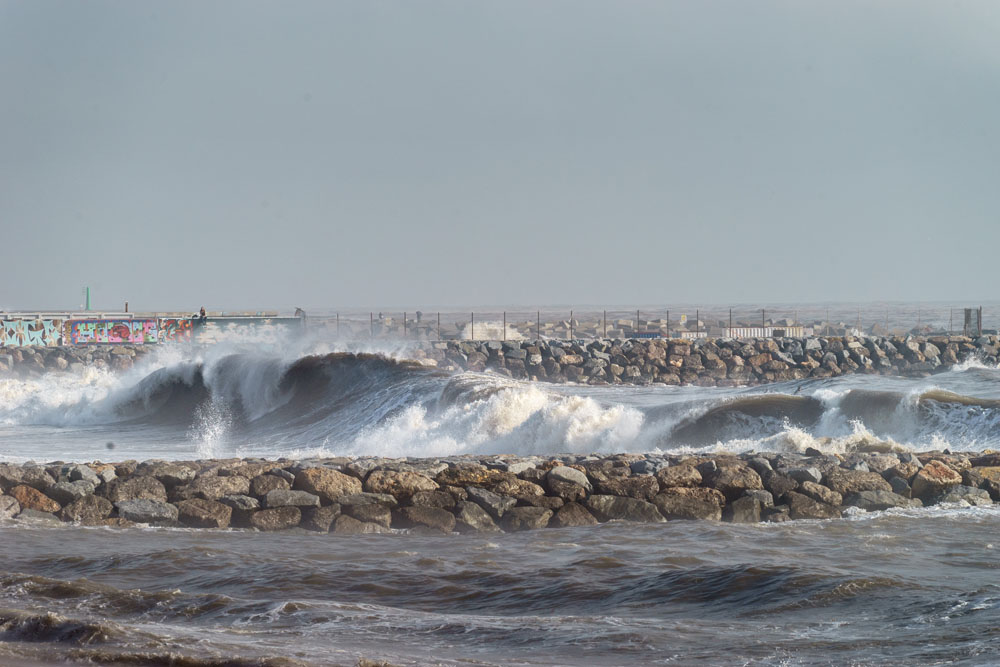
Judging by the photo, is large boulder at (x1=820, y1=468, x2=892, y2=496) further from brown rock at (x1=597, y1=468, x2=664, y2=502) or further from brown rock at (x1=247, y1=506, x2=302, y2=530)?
brown rock at (x1=247, y1=506, x2=302, y2=530)

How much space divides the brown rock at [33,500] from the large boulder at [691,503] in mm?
6016

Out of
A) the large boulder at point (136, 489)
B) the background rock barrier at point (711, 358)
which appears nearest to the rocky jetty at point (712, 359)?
the background rock barrier at point (711, 358)

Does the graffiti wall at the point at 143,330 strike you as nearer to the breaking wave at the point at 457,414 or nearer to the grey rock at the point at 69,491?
the breaking wave at the point at 457,414

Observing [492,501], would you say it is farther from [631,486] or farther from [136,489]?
[136,489]

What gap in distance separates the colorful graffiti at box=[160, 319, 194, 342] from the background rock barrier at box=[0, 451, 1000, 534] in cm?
3991

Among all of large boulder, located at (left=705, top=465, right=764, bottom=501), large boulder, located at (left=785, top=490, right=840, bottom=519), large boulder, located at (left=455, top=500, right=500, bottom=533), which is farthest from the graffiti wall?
large boulder, located at (left=785, top=490, right=840, bottom=519)

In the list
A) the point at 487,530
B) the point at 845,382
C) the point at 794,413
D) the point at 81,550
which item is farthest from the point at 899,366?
the point at 81,550

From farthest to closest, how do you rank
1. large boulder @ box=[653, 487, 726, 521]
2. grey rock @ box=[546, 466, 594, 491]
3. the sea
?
grey rock @ box=[546, 466, 594, 491]
large boulder @ box=[653, 487, 726, 521]
the sea

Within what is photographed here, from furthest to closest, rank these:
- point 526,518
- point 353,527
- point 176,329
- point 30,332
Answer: point 176,329 < point 30,332 < point 526,518 < point 353,527

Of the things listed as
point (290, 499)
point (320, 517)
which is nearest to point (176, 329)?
point (290, 499)

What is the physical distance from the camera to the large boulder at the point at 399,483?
1048 cm

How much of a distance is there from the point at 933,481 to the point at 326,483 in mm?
6110

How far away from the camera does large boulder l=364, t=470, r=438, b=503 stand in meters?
10.5

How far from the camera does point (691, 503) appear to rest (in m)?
10.4
